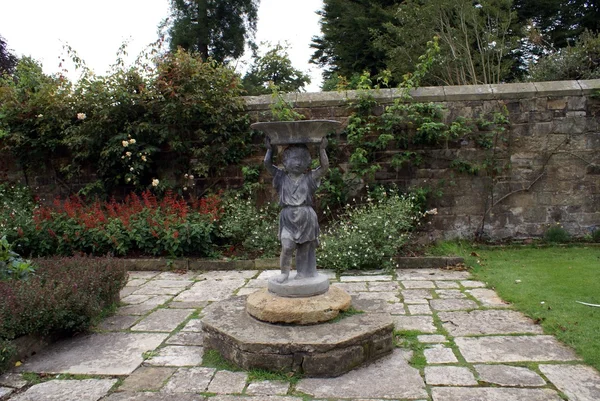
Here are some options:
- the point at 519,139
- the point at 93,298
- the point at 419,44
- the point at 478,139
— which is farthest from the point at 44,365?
the point at 419,44

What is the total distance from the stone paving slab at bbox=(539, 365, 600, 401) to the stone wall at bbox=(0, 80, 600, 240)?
453 centimetres

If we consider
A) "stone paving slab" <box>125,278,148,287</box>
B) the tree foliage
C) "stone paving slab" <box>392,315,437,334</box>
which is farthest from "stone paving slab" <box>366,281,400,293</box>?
the tree foliage

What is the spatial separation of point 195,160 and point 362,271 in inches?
142

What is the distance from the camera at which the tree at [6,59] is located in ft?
57.7

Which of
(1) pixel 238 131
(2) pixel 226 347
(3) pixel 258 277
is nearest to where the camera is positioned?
(2) pixel 226 347

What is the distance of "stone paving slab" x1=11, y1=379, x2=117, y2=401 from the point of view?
9.38 ft

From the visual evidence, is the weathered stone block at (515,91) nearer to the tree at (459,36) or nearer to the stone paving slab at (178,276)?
the stone paving slab at (178,276)

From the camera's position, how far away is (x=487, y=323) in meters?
4.01

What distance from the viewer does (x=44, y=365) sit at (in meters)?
3.38

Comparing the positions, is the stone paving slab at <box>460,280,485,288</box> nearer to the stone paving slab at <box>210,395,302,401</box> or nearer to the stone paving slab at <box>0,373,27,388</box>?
the stone paving slab at <box>210,395,302,401</box>

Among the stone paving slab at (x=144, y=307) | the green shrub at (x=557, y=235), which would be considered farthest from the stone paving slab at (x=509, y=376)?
the green shrub at (x=557, y=235)

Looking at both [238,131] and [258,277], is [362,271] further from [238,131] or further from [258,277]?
[238,131]

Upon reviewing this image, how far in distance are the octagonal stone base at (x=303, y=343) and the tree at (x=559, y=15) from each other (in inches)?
769

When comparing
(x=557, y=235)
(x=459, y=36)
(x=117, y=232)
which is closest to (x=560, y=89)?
(x=557, y=235)
